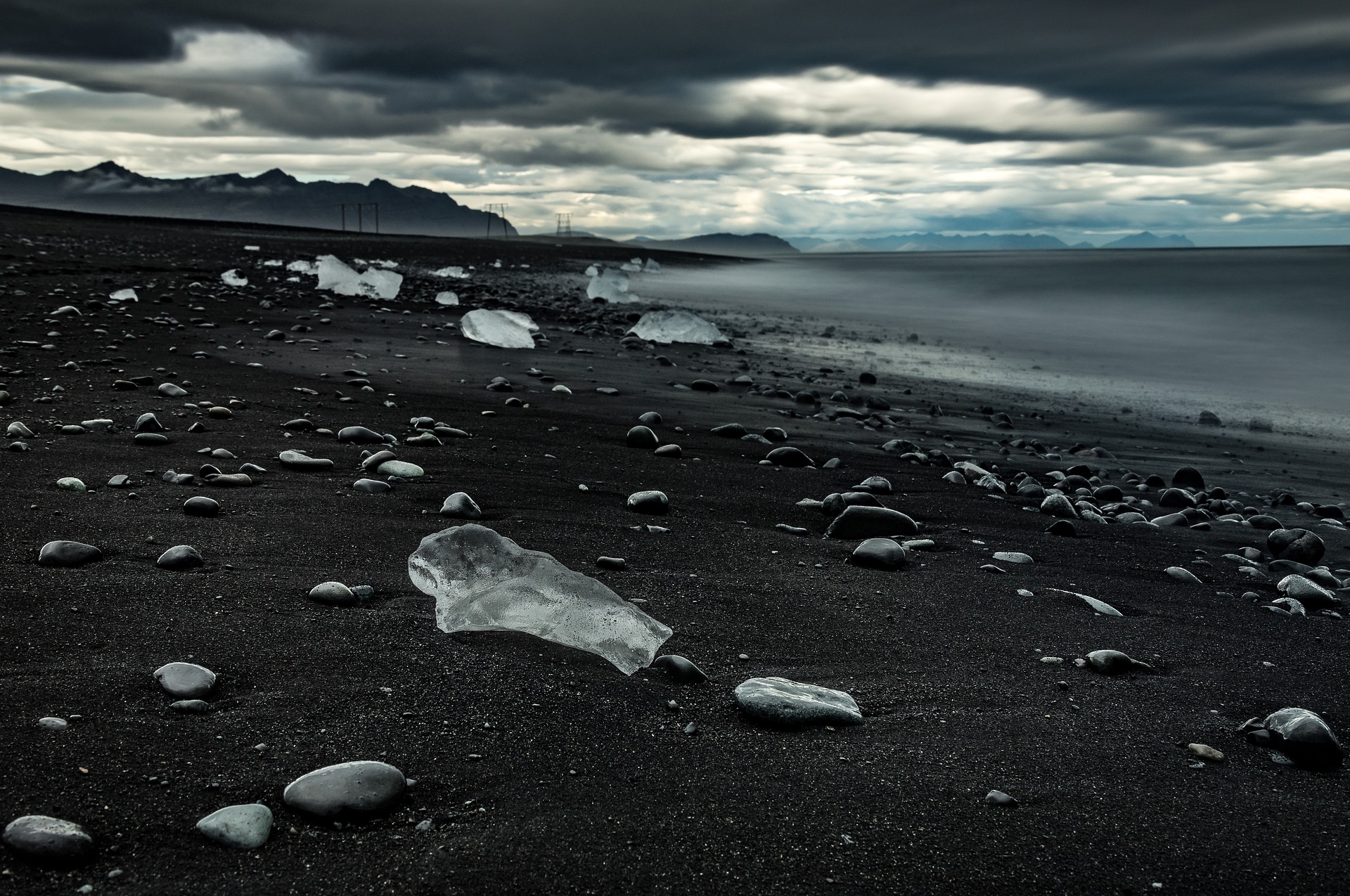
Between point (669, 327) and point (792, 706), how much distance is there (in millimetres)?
9585

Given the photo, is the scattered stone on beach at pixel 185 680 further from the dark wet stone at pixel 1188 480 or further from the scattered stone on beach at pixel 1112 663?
the dark wet stone at pixel 1188 480

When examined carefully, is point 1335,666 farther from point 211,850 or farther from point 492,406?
point 492,406

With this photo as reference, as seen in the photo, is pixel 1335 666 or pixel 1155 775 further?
pixel 1335 666

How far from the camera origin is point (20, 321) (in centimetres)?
779

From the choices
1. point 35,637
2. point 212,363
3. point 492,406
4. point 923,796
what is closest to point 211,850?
point 35,637

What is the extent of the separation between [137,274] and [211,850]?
47.8 ft

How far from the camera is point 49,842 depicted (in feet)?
4.57

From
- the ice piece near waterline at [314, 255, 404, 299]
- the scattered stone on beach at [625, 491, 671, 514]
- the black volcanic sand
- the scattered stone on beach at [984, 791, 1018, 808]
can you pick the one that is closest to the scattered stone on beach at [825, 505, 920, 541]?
the black volcanic sand

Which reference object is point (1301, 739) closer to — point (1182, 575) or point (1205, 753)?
point (1205, 753)

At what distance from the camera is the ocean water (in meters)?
11.8

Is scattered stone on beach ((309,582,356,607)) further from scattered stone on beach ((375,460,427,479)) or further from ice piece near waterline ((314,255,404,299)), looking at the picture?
ice piece near waterline ((314,255,404,299))

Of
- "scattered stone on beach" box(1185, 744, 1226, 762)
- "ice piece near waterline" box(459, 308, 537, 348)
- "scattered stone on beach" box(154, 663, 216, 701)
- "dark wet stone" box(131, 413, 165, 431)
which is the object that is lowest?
"scattered stone on beach" box(1185, 744, 1226, 762)

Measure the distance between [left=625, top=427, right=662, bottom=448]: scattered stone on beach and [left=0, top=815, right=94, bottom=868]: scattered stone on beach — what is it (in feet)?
12.6

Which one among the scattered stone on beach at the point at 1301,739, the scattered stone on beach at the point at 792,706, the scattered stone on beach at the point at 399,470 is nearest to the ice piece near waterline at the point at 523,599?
the scattered stone on beach at the point at 792,706
